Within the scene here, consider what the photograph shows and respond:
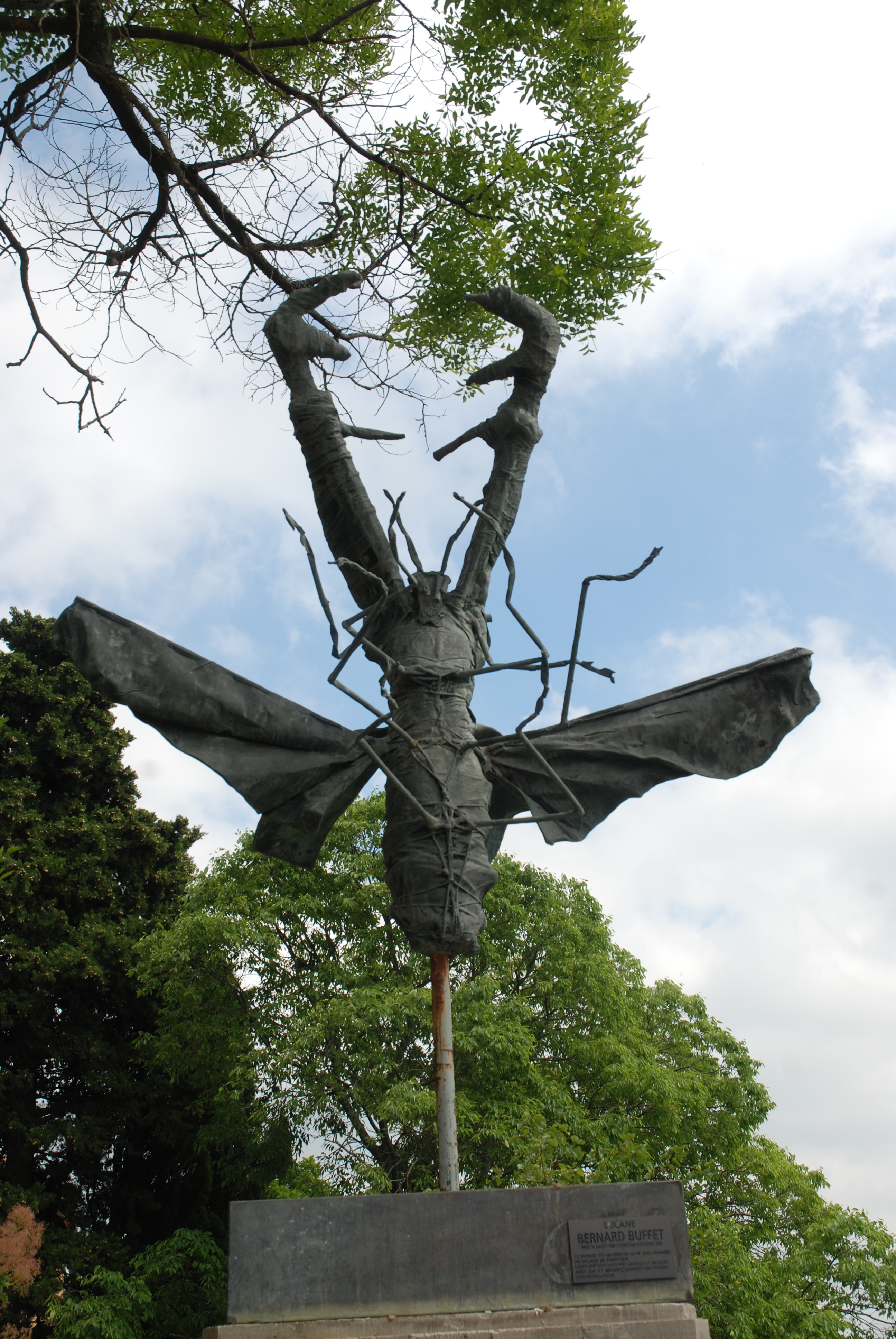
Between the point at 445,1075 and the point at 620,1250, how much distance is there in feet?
2.64

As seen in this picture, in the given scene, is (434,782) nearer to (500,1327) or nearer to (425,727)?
(425,727)

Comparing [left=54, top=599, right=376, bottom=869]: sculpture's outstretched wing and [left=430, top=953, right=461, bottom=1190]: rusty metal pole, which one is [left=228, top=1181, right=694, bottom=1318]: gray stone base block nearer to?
[left=430, top=953, right=461, bottom=1190]: rusty metal pole

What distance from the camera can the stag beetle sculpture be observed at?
162 inches

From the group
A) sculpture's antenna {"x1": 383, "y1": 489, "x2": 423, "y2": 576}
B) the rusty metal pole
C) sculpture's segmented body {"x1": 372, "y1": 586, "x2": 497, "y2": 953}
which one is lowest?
the rusty metal pole

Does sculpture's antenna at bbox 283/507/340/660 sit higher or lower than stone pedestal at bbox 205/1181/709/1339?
higher

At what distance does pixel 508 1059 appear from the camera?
522 inches

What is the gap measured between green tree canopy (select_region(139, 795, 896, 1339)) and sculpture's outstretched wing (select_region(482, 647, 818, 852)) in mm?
7743

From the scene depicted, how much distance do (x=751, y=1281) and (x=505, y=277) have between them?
1132cm

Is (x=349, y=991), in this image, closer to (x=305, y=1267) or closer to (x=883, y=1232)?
(x=883, y=1232)

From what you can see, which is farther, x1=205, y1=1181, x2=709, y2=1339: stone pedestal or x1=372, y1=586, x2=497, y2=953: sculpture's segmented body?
x1=372, y1=586, x2=497, y2=953: sculpture's segmented body

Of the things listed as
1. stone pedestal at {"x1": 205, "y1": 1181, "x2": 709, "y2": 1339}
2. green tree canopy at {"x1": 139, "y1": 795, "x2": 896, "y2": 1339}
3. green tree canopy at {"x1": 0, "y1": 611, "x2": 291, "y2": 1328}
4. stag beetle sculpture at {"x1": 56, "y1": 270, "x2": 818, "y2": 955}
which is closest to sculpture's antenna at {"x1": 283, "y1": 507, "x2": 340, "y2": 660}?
stag beetle sculpture at {"x1": 56, "y1": 270, "x2": 818, "y2": 955}

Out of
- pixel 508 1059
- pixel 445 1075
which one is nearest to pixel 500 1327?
pixel 445 1075

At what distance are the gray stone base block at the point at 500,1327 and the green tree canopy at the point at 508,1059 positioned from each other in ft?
27.5

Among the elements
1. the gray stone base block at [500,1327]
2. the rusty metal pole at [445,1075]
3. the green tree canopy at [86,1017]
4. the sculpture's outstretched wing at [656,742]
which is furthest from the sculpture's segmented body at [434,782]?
the green tree canopy at [86,1017]
